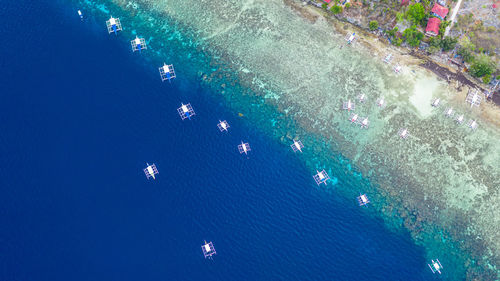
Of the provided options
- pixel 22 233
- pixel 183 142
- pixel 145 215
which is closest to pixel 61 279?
pixel 22 233

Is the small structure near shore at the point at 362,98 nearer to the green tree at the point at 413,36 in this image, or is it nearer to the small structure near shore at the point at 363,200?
the green tree at the point at 413,36

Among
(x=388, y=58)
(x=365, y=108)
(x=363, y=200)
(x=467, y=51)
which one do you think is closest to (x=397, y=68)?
(x=388, y=58)

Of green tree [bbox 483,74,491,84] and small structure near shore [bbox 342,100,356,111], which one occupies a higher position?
small structure near shore [bbox 342,100,356,111]

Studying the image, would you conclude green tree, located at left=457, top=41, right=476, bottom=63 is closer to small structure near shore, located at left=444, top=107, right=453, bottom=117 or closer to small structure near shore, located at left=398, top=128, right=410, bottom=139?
small structure near shore, located at left=444, top=107, right=453, bottom=117

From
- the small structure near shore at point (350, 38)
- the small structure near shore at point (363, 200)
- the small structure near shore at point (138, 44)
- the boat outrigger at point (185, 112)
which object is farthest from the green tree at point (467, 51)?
the small structure near shore at point (138, 44)

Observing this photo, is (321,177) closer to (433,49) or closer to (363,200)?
(363,200)

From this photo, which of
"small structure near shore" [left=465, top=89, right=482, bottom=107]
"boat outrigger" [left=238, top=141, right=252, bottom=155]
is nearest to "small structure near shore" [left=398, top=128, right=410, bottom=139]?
"small structure near shore" [left=465, top=89, right=482, bottom=107]

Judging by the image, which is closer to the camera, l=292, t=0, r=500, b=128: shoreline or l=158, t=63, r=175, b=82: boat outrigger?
l=292, t=0, r=500, b=128: shoreline
